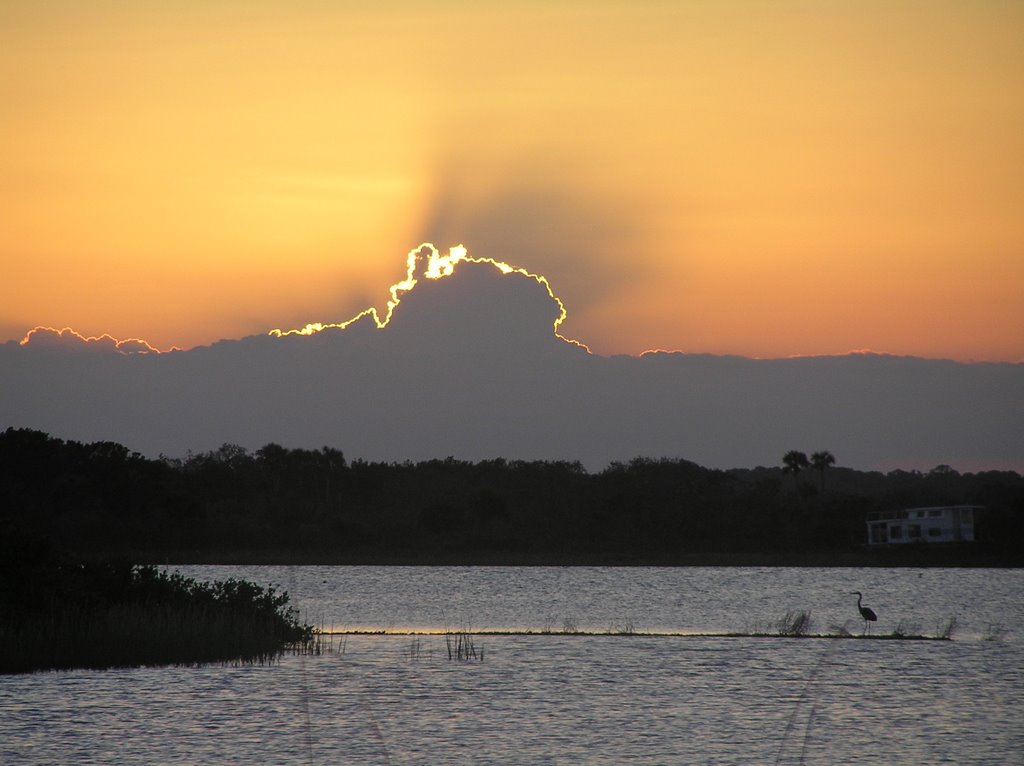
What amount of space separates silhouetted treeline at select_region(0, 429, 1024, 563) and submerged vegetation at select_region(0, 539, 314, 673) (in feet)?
218

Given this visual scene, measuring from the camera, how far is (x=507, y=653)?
44.0m

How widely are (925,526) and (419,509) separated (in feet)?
202

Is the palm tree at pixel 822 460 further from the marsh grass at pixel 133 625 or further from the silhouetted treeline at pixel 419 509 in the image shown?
the marsh grass at pixel 133 625

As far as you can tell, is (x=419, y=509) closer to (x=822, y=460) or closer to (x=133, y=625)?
(x=822, y=460)

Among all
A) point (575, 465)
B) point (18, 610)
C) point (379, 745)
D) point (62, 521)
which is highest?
point (575, 465)

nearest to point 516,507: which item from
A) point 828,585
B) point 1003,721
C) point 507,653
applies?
point 828,585

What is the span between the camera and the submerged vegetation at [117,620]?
3666cm

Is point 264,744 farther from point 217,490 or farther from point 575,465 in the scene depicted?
point 575,465

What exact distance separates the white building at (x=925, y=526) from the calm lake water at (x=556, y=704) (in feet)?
273

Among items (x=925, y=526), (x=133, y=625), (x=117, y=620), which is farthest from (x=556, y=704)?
(x=925, y=526)

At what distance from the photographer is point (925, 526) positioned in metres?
139

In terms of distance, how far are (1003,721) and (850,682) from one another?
7201 millimetres

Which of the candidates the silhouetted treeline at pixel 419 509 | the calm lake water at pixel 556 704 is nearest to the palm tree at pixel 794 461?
the silhouetted treeline at pixel 419 509

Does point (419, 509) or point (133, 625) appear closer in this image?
point (133, 625)
